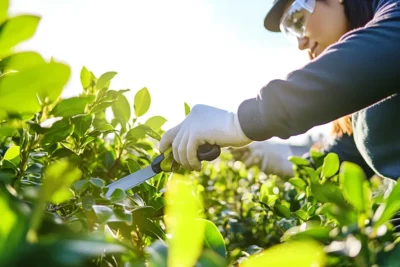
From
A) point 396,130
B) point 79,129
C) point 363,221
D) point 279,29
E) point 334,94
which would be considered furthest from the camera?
point 279,29

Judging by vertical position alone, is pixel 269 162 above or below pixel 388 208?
below

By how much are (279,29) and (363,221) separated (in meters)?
2.85

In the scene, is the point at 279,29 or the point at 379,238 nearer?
the point at 379,238

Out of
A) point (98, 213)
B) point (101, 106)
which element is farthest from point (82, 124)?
A: point (98, 213)

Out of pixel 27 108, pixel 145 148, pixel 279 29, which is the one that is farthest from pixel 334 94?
pixel 279 29

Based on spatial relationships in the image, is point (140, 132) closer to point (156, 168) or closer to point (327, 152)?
point (156, 168)

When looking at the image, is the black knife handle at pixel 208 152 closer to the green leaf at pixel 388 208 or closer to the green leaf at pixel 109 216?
the green leaf at pixel 109 216

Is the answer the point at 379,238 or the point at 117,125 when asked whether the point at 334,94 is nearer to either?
the point at 117,125

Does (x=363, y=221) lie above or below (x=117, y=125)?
above

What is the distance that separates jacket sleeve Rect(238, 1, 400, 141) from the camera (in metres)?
1.26

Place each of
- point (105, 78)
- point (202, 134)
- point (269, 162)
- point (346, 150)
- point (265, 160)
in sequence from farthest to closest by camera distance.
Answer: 1. point (269, 162)
2. point (265, 160)
3. point (346, 150)
4. point (202, 134)
5. point (105, 78)

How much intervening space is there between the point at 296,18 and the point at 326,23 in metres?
0.34

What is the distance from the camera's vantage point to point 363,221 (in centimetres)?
42

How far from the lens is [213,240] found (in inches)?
19.5
